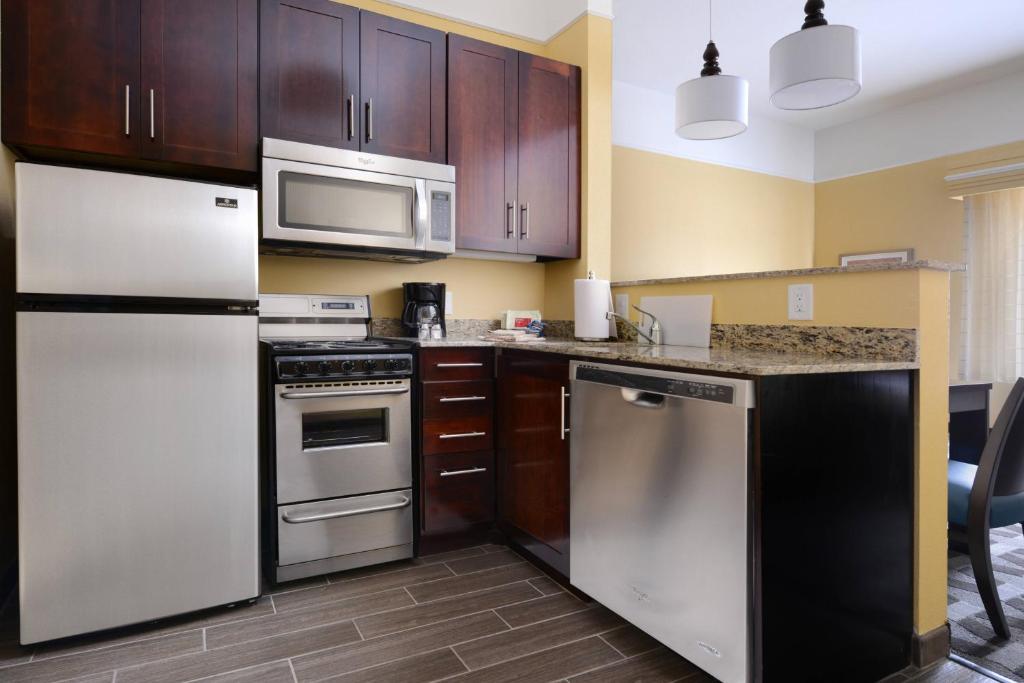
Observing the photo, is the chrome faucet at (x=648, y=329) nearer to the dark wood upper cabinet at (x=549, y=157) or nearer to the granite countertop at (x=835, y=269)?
the granite countertop at (x=835, y=269)

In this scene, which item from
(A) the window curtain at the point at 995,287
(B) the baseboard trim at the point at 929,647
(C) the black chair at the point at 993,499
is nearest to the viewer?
(B) the baseboard trim at the point at 929,647

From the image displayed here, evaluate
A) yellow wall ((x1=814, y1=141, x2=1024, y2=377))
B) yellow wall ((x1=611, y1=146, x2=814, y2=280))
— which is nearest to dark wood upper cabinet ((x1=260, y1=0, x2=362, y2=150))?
yellow wall ((x1=611, y1=146, x2=814, y2=280))

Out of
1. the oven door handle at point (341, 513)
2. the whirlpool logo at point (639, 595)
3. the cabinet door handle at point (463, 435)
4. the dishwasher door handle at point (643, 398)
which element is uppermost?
the dishwasher door handle at point (643, 398)

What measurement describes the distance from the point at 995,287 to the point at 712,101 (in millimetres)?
3481

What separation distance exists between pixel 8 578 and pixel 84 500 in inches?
26.8

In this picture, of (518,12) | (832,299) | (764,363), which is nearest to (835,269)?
(832,299)

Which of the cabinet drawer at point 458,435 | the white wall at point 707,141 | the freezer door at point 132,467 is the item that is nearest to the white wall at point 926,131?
the white wall at point 707,141

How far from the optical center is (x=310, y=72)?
97.5 inches

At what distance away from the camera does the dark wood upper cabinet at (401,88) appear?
2.60 metres

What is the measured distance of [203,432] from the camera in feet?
6.50

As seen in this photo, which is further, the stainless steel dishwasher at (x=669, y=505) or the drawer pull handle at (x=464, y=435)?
the drawer pull handle at (x=464, y=435)

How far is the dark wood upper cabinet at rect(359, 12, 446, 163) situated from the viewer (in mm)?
2600

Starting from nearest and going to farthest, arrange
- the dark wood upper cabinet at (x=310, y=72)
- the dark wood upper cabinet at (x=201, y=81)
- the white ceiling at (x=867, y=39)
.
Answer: the dark wood upper cabinet at (x=201, y=81) → the dark wood upper cabinet at (x=310, y=72) → the white ceiling at (x=867, y=39)

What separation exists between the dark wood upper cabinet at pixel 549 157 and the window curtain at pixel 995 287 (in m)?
3.51
